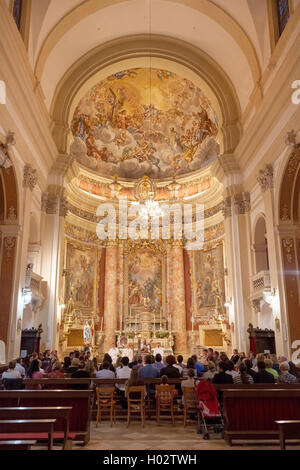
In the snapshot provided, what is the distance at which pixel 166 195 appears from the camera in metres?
23.1

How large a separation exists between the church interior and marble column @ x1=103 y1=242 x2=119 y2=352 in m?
0.07

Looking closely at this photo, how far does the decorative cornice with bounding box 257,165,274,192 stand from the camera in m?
12.6

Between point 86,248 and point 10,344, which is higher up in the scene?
point 86,248

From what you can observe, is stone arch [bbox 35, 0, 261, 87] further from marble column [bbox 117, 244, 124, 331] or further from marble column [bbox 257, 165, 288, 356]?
marble column [bbox 117, 244, 124, 331]

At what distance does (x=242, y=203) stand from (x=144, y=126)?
367 inches

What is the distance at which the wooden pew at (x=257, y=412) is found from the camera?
577 centimetres

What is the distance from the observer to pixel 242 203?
15.7 m

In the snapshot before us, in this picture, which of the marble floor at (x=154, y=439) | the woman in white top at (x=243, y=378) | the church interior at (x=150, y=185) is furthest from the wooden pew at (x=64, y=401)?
the woman in white top at (x=243, y=378)

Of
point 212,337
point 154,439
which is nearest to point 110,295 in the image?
point 212,337

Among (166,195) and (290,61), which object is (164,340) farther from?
(290,61)

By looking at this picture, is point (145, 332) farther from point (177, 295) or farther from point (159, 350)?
point (177, 295)
